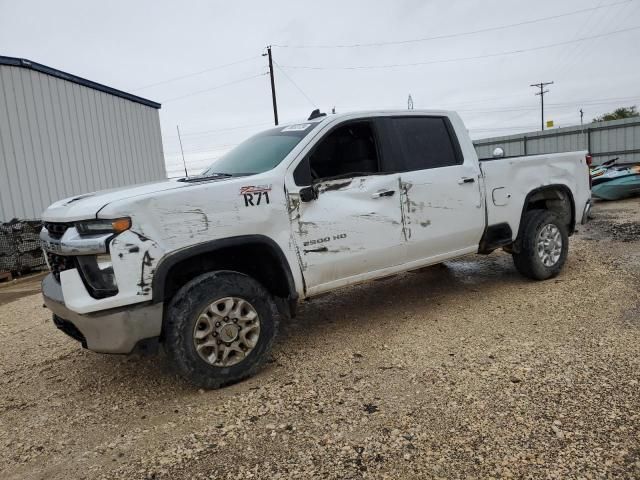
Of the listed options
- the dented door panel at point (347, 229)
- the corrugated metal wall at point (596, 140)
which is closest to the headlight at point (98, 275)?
the dented door panel at point (347, 229)

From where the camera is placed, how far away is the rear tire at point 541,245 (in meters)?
5.42

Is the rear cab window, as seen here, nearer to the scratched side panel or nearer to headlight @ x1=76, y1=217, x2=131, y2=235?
the scratched side panel

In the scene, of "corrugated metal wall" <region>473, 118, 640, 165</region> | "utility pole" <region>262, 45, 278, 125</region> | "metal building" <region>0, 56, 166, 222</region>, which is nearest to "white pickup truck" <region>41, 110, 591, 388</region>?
"metal building" <region>0, 56, 166, 222</region>

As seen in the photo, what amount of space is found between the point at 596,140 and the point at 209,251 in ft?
Result: 64.0

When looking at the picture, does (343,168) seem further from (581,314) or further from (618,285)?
(618,285)

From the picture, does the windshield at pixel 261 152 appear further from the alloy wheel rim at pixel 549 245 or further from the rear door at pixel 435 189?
the alloy wheel rim at pixel 549 245

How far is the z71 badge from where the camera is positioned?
344 centimetres

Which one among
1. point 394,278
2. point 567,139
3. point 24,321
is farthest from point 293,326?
point 567,139

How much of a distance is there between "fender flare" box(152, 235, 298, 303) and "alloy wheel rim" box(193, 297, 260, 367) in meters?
0.34

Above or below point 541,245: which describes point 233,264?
above

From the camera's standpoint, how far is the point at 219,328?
3336 millimetres

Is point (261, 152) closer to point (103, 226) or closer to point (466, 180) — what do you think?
point (103, 226)

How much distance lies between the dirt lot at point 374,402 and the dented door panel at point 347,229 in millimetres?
704

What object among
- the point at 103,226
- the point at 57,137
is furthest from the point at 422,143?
the point at 57,137
